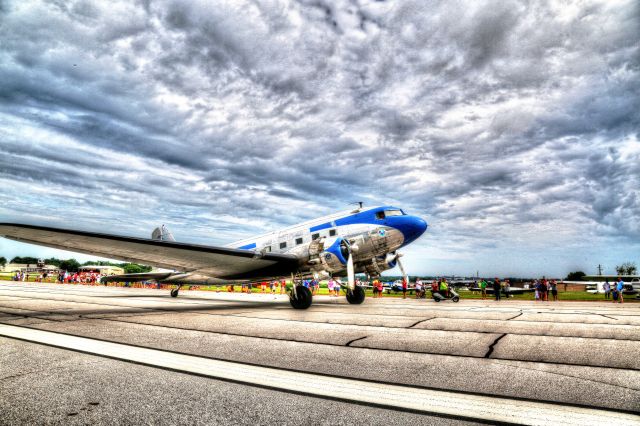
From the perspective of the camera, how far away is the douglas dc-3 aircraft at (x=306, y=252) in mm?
13805

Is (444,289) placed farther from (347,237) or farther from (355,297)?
(347,237)

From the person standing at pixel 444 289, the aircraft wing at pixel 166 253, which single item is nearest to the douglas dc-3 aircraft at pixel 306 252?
the aircraft wing at pixel 166 253

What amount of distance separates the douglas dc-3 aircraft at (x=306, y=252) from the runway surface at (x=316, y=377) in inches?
226

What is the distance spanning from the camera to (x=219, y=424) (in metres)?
2.93

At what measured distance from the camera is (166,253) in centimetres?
1359

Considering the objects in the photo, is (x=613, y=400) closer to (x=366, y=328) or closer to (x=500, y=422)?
(x=500, y=422)

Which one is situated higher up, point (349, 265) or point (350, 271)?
point (349, 265)

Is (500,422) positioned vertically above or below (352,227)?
below

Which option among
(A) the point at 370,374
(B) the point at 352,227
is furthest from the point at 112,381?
(B) the point at 352,227

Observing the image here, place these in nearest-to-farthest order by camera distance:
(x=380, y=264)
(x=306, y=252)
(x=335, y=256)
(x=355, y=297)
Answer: (x=335, y=256)
(x=306, y=252)
(x=380, y=264)
(x=355, y=297)

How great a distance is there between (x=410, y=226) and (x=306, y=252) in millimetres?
5134

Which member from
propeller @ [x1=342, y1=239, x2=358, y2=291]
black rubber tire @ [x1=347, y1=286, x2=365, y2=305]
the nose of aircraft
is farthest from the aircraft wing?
the nose of aircraft

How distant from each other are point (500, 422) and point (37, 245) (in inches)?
561

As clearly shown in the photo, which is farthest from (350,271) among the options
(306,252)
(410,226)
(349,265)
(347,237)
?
(410,226)
